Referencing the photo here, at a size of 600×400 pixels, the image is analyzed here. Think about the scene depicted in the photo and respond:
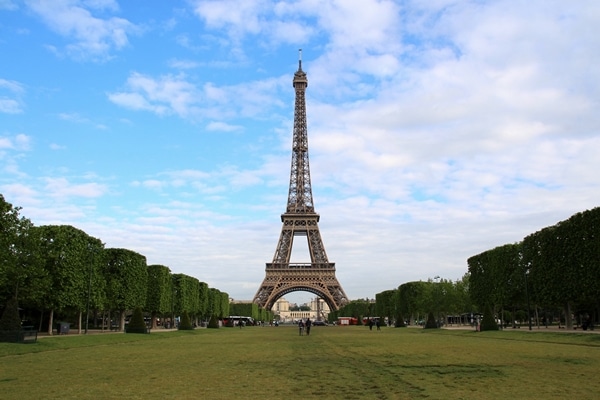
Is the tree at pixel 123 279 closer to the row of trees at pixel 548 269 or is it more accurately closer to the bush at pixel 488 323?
the bush at pixel 488 323

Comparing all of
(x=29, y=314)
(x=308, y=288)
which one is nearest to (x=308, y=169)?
(x=308, y=288)

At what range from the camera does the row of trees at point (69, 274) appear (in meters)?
38.6

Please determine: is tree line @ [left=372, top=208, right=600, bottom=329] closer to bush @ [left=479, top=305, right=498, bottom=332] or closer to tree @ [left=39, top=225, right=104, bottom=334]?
bush @ [left=479, top=305, right=498, bottom=332]

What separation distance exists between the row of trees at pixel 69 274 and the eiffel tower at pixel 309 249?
1635 inches

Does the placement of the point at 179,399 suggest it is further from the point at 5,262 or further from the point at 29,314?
the point at 29,314

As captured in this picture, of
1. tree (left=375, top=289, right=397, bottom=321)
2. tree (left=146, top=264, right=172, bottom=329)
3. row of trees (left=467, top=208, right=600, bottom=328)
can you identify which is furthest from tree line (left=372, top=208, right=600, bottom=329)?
tree (left=146, top=264, right=172, bottom=329)

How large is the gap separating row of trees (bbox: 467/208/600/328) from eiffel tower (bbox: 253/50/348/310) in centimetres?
5182

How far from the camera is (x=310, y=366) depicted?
1936cm

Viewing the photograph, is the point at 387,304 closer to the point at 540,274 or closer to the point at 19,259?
the point at 540,274

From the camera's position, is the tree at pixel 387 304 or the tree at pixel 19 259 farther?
the tree at pixel 387 304

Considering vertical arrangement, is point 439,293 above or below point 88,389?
above

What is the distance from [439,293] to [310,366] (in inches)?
2366

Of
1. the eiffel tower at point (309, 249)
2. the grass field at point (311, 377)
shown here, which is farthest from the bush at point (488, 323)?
the eiffel tower at point (309, 249)

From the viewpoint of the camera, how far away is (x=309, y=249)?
118 metres
